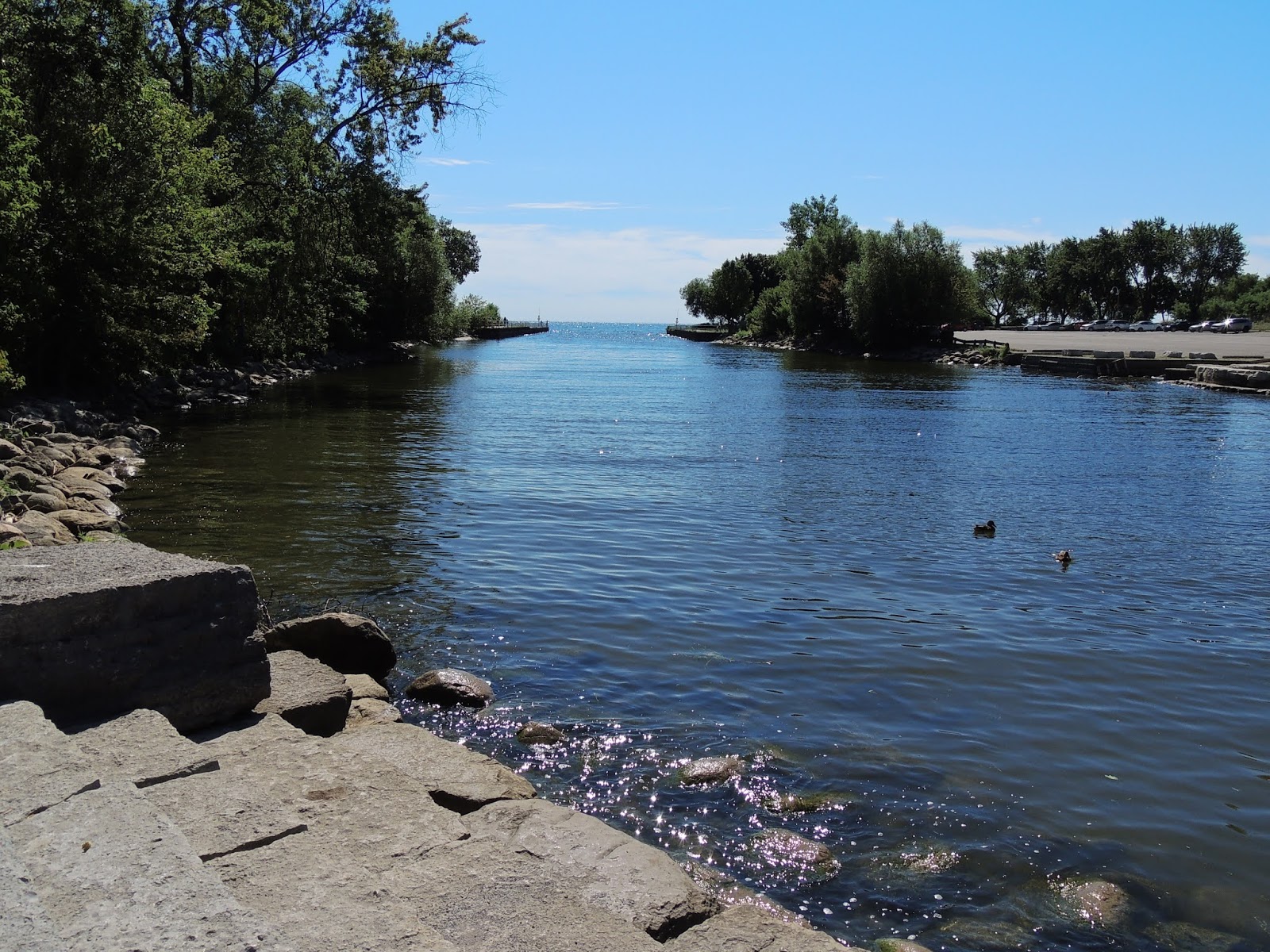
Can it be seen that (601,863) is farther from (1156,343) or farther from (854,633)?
(1156,343)

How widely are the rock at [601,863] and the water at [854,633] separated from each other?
1044 mm

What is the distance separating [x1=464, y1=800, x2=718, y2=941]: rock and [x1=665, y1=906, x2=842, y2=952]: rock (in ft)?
0.61

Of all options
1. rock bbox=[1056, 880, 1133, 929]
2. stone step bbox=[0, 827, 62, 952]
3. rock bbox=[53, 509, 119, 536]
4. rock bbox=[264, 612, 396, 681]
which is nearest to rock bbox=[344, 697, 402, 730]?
rock bbox=[264, 612, 396, 681]

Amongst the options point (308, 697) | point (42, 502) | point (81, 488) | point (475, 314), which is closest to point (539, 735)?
point (308, 697)

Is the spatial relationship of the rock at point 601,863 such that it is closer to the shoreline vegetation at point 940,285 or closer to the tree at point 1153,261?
the shoreline vegetation at point 940,285

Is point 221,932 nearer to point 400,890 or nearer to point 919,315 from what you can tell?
point 400,890

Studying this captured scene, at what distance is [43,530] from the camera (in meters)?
12.5

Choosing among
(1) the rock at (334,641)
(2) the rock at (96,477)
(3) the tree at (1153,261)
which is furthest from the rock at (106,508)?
(3) the tree at (1153,261)

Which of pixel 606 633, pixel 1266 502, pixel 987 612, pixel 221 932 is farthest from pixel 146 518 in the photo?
pixel 1266 502

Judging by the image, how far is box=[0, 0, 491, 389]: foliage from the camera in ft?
82.6

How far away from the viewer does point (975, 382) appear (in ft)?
196

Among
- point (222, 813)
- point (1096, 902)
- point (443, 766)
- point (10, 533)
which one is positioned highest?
point (10, 533)

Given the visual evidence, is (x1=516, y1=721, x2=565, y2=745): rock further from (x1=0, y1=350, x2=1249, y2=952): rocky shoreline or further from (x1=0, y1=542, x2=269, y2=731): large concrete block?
(x1=0, y1=542, x2=269, y2=731): large concrete block

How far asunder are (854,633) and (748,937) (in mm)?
6864
